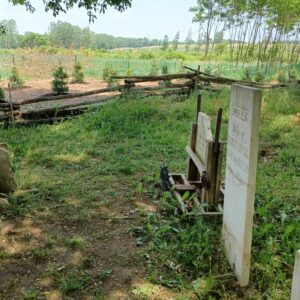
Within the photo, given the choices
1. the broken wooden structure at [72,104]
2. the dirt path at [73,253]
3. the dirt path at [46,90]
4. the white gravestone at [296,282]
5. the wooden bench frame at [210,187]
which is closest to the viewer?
the white gravestone at [296,282]

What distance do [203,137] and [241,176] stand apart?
4.67 ft

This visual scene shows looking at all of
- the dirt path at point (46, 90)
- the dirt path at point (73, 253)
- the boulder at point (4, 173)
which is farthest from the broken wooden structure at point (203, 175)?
the dirt path at point (46, 90)

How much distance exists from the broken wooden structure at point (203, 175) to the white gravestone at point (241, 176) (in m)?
0.67

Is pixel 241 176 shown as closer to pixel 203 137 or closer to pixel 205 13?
pixel 203 137

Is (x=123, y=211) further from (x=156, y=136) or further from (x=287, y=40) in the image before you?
(x=287, y=40)

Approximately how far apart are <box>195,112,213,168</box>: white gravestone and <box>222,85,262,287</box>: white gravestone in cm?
84

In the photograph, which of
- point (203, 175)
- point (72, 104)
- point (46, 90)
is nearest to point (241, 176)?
point (203, 175)

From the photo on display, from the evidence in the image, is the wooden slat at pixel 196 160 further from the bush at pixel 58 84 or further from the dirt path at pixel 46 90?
the bush at pixel 58 84

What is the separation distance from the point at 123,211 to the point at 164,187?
0.62 metres

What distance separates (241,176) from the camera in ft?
8.45

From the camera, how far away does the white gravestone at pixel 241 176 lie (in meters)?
2.41

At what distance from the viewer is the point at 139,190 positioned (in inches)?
174

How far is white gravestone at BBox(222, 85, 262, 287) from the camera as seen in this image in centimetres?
241

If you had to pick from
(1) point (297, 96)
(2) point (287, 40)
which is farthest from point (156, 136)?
(2) point (287, 40)
